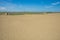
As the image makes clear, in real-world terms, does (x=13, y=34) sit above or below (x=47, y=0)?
below

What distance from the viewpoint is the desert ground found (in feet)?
4.00

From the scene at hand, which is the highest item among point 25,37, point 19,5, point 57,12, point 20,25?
point 19,5

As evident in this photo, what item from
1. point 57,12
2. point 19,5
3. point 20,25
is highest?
point 19,5

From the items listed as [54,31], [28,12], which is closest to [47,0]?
[28,12]

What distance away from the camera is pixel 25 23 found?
1260 mm

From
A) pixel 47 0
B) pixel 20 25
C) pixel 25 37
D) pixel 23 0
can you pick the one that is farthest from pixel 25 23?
pixel 47 0

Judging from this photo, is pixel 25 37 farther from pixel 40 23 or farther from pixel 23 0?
pixel 23 0

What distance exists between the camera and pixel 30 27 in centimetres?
125

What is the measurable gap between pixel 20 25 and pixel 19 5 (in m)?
0.27

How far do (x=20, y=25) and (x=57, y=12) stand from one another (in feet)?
1.74

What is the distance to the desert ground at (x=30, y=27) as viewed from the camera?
4.00ft

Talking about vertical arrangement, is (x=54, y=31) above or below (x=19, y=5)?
below

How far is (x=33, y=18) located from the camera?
126 centimetres

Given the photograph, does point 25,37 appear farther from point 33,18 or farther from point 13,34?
point 33,18
